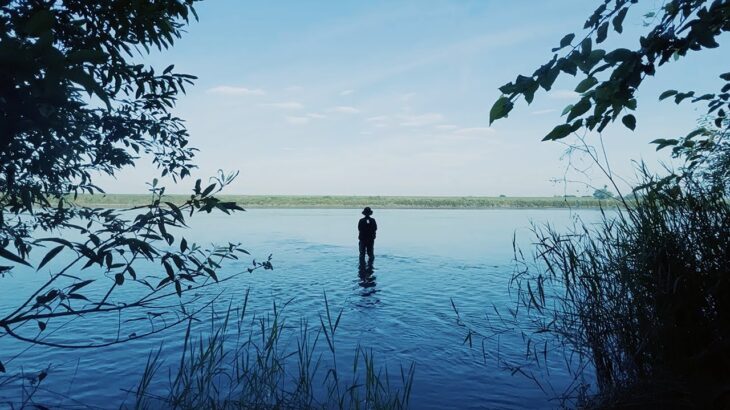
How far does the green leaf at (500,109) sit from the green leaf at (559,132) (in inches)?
12.8

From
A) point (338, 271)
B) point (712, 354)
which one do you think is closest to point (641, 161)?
point (712, 354)

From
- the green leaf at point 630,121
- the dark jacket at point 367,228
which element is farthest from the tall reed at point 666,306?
the dark jacket at point 367,228

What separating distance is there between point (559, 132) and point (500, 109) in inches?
17.0

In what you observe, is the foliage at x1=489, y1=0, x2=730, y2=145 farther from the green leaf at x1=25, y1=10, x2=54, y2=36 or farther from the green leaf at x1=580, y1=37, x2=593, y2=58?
the green leaf at x1=25, y1=10, x2=54, y2=36

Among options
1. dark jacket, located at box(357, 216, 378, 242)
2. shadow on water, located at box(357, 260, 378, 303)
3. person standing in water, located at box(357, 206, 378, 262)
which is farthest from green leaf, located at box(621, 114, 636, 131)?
dark jacket, located at box(357, 216, 378, 242)

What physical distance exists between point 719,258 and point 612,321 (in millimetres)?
1291

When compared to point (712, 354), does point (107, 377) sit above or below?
below

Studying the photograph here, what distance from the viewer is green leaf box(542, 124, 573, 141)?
112 inches

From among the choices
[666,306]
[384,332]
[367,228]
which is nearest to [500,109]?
[666,306]

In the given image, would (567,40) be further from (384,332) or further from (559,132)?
(384,332)

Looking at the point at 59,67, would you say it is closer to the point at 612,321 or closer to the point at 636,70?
the point at 636,70

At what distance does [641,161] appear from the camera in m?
5.55

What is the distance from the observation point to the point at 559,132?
9.39ft

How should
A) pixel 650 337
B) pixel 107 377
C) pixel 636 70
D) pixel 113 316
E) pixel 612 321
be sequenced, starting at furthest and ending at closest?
1. pixel 113 316
2. pixel 107 377
3. pixel 612 321
4. pixel 650 337
5. pixel 636 70
